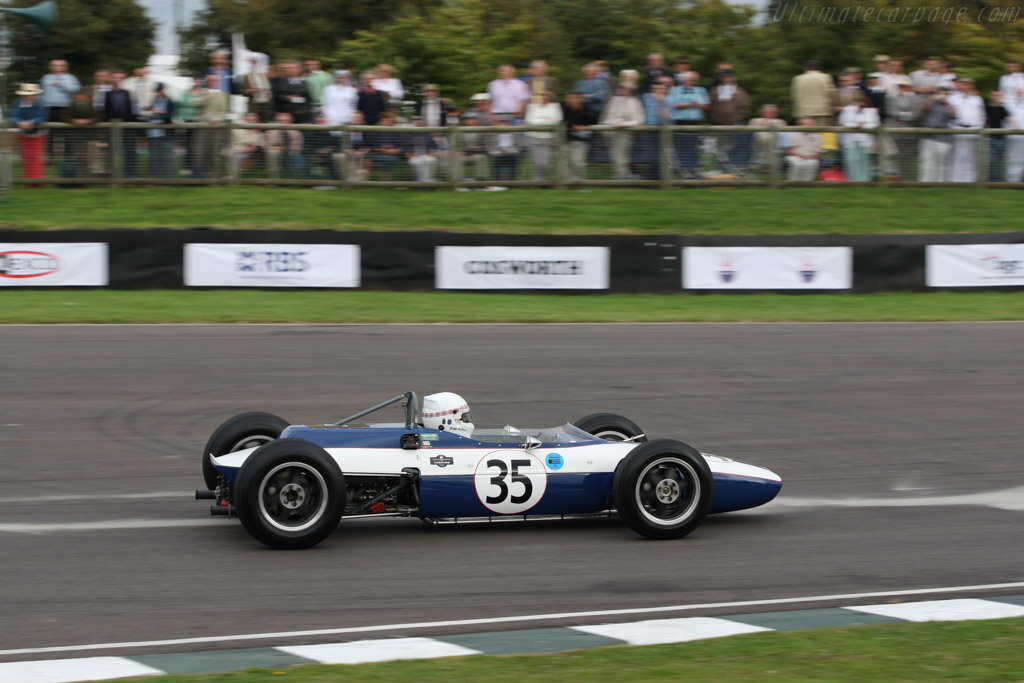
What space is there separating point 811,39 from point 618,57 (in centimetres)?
713

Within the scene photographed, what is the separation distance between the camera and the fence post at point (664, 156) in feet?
69.8

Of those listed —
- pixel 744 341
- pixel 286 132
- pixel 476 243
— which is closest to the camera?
pixel 744 341

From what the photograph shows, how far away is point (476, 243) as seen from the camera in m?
18.0

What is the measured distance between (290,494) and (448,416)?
41.4 inches

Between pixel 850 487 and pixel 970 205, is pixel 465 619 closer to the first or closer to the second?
pixel 850 487

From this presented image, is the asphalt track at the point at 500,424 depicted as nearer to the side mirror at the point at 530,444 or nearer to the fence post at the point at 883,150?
the side mirror at the point at 530,444

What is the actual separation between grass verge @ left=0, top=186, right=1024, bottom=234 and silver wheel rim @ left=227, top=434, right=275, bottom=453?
1247 centimetres

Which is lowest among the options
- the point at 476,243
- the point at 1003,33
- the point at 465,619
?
the point at 465,619

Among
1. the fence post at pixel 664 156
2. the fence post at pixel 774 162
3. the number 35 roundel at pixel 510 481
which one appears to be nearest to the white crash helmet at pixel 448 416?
the number 35 roundel at pixel 510 481

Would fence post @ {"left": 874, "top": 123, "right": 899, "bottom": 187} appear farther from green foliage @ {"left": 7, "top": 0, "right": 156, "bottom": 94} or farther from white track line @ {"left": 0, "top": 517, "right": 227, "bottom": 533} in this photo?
green foliage @ {"left": 7, "top": 0, "right": 156, "bottom": 94}

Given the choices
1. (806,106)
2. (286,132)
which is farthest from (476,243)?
(806,106)

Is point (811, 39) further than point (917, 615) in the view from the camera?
Yes

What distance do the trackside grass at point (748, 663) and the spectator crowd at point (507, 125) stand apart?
1637 centimetres

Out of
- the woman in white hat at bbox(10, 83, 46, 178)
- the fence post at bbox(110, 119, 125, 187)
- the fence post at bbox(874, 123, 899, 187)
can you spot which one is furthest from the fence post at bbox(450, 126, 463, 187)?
the fence post at bbox(874, 123, 899, 187)
